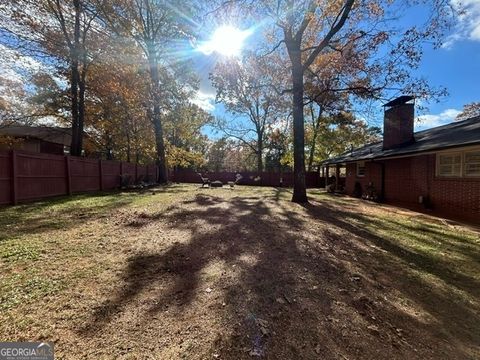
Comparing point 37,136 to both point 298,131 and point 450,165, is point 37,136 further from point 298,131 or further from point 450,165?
point 450,165

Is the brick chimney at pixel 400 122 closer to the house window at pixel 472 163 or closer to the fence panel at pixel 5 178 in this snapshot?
the house window at pixel 472 163

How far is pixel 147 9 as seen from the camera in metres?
18.3

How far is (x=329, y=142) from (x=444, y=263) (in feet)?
93.2

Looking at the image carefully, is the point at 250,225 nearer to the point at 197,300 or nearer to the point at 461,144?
the point at 197,300

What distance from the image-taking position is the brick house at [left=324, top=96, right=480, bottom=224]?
28.3ft

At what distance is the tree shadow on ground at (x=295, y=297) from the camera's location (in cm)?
226

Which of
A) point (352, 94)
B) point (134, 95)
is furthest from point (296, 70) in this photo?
point (134, 95)

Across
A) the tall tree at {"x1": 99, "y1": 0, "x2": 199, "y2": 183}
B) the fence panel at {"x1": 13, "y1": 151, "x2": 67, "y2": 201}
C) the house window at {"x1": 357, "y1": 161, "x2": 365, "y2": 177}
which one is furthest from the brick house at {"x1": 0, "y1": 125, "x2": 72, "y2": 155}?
the house window at {"x1": 357, "y1": 161, "x2": 365, "y2": 177}

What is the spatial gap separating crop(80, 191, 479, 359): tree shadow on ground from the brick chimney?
34.5 feet

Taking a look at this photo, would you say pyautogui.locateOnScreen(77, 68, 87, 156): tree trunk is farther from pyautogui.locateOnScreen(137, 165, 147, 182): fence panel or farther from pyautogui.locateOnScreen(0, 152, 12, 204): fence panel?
pyautogui.locateOnScreen(0, 152, 12, 204): fence panel

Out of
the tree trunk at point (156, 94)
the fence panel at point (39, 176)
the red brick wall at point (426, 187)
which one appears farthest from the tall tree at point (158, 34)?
the red brick wall at point (426, 187)

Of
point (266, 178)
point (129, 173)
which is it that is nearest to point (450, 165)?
point (129, 173)

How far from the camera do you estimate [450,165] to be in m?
9.55

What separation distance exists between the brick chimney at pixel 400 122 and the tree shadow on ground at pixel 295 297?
10514 mm
